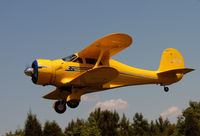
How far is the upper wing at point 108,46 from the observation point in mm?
13840

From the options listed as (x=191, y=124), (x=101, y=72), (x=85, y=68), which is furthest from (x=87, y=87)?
(x=191, y=124)

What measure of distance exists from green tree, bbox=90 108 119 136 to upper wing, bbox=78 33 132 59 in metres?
30.5

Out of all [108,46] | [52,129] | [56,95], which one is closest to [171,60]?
[108,46]

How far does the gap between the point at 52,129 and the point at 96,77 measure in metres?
17.0

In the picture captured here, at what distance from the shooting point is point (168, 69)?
65.2 feet

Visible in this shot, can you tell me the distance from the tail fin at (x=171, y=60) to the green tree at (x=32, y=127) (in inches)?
572

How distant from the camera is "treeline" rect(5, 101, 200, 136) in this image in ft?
95.7

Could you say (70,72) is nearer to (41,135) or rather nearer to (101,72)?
(101,72)

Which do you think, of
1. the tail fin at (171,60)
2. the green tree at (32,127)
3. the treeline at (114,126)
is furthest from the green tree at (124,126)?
the tail fin at (171,60)

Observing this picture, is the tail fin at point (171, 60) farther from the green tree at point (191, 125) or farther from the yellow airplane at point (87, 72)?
Result: the green tree at point (191, 125)

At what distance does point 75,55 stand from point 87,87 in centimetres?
179

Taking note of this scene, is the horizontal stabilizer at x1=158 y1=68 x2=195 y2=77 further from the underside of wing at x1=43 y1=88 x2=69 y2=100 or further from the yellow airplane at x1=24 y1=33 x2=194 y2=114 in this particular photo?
the underside of wing at x1=43 y1=88 x2=69 y2=100

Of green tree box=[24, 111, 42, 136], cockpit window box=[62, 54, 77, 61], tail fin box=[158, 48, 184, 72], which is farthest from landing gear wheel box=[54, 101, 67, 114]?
green tree box=[24, 111, 42, 136]

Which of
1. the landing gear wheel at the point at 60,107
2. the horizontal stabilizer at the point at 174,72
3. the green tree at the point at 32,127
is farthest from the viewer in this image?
the green tree at the point at 32,127
